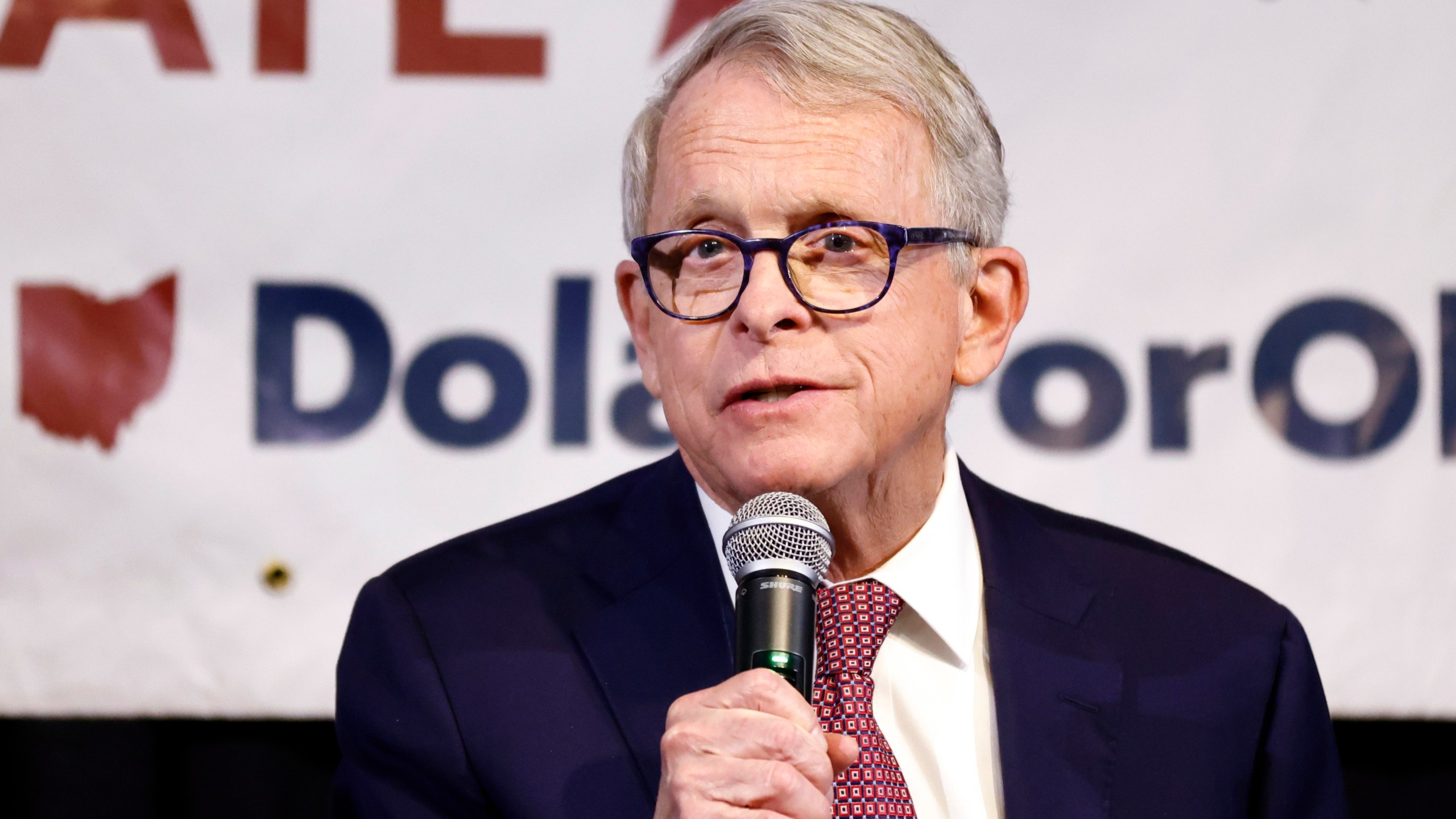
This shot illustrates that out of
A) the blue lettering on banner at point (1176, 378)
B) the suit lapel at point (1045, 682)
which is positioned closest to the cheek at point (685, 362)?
the suit lapel at point (1045, 682)

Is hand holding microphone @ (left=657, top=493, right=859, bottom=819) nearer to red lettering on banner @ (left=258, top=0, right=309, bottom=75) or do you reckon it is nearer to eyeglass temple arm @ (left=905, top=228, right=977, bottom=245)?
eyeglass temple arm @ (left=905, top=228, right=977, bottom=245)

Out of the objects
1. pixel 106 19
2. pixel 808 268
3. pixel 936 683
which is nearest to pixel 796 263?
pixel 808 268

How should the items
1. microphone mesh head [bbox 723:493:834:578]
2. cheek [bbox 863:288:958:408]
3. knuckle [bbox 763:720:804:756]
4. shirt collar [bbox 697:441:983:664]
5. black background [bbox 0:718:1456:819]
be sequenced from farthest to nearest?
black background [bbox 0:718:1456:819], shirt collar [bbox 697:441:983:664], cheek [bbox 863:288:958:408], microphone mesh head [bbox 723:493:834:578], knuckle [bbox 763:720:804:756]

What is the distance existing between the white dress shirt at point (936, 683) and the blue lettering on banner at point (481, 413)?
0.63 metres

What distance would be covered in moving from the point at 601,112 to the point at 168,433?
86cm

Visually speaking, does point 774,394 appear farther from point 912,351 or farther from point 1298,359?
point 1298,359

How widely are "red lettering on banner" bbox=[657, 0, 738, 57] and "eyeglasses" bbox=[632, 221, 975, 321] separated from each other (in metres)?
0.81

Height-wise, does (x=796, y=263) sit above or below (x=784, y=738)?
above

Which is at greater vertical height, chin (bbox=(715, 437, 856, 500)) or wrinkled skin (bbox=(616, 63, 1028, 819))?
wrinkled skin (bbox=(616, 63, 1028, 819))

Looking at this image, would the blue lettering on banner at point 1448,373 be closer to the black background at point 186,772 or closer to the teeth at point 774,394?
the black background at point 186,772

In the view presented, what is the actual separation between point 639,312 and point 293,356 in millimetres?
768

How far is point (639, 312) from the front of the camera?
1629mm

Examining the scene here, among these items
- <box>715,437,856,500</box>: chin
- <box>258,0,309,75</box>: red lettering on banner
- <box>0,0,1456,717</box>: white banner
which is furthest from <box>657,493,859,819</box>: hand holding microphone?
<box>258,0,309,75</box>: red lettering on banner

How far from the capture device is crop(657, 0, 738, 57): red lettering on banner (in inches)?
84.7
